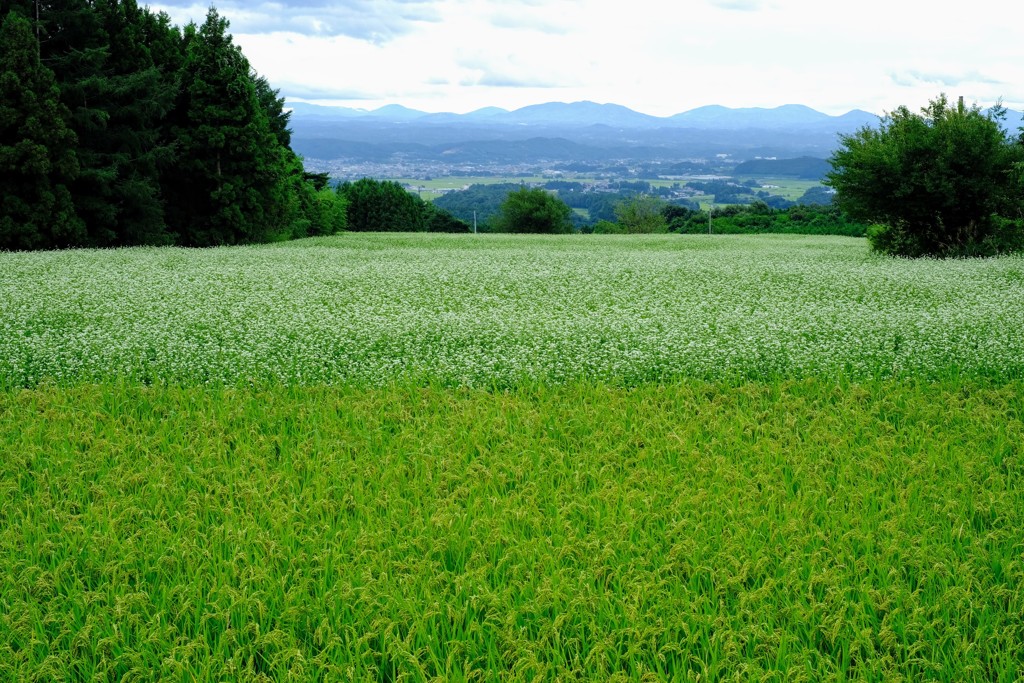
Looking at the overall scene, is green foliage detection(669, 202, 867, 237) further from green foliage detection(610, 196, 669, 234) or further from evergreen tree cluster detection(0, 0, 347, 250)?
evergreen tree cluster detection(0, 0, 347, 250)

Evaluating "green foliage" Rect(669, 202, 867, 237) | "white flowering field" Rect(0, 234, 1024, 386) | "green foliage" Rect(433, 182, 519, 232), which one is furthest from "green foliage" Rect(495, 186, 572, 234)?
"white flowering field" Rect(0, 234, 1024, 386)

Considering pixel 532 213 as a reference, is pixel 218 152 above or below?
above

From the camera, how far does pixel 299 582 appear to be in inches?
204

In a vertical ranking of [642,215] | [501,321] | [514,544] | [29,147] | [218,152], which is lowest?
[514,544]

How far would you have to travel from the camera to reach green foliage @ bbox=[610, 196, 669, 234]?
9069 centimetres

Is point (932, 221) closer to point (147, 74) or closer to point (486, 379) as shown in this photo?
point (486, 379)

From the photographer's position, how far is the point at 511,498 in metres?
6.49

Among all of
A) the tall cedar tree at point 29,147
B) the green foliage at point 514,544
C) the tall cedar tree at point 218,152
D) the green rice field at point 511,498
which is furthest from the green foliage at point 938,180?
the tall cedar tree at point 29,147

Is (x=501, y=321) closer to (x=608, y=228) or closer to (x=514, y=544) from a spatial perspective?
(x=514, y=544)

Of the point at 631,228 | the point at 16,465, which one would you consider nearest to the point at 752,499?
the point at 16,465

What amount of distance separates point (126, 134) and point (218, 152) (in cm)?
413

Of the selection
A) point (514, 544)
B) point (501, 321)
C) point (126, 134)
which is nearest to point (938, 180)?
point (501, 321)

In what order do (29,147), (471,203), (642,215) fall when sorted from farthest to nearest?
1. (471,203)
2. (642,215)
3. (29,147)

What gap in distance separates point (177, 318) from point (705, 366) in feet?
31.6
